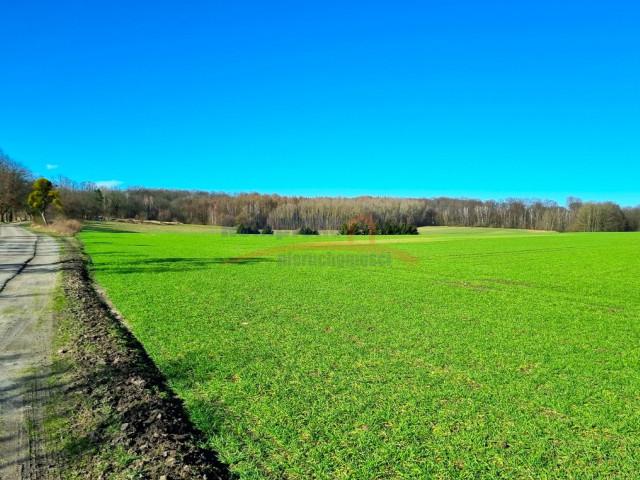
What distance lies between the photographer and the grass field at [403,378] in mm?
3580

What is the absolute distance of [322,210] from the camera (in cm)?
10894

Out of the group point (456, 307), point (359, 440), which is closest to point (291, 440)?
point (359, 440)

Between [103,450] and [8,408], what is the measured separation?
1559 millimetres

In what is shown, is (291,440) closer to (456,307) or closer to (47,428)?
(47,428)

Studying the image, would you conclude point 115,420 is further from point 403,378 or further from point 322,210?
point 322,210

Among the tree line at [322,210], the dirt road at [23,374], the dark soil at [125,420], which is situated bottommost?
the dark soil at [125,420]

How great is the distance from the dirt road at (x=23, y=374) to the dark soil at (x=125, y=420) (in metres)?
0.27

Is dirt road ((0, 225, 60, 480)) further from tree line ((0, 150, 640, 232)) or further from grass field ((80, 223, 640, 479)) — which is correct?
tree line ((0, 150, 640, 232))

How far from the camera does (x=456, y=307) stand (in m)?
10.7

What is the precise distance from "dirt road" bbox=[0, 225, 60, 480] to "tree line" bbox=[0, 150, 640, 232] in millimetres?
74138

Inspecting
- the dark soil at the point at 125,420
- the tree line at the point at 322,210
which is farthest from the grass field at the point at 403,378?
the tree line at the point at 322,210

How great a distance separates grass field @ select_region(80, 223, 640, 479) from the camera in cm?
358

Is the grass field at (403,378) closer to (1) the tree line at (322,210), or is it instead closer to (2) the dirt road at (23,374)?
(2) the dirt road at (23,374)

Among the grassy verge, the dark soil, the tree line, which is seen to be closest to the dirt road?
the grassy verge
